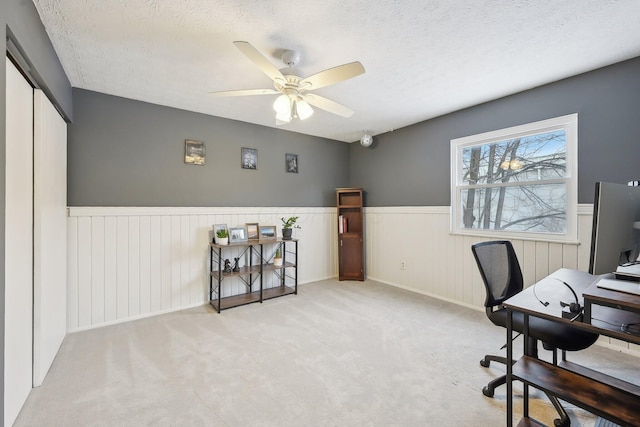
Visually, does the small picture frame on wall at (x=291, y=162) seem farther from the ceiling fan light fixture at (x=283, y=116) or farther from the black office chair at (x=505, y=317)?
the black office chair at (x=505, y=317)

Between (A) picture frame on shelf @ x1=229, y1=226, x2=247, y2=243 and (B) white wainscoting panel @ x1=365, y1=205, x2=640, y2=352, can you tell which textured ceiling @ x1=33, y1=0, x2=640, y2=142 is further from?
(A) picture frame on shelf @ x1=229, y1=226, x2=247, y2=243

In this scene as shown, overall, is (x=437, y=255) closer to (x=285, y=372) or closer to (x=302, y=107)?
(x=285, y=372)

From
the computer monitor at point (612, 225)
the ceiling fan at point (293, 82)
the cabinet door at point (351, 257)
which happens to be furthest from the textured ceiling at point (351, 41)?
the cabinet door at point (351, 257)

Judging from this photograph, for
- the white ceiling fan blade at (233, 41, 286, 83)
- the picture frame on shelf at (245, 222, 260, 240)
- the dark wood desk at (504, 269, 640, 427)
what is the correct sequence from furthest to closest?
1. the picture frame on shelf at (245, 222, 260, 240)
2. the white ceiling fan blade at (233, 41, 286, 83)
3. the dark wood desk at (504, 269, 640, 427)

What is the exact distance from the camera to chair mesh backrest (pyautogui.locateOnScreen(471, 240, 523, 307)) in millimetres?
1985

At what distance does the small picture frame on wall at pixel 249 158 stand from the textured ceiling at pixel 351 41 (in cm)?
101

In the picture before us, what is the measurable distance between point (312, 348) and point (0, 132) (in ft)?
7.70

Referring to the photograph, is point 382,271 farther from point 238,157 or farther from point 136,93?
point 136,93

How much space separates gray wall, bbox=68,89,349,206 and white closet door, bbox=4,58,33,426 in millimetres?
1044

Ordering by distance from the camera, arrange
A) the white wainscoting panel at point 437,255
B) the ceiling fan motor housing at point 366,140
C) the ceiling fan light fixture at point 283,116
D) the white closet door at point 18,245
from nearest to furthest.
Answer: the white closet door at point 18,245 → the ceiling fan light fixture at point 283,116 → the white wainscoting panel at point 437,255 → the ceiling fan motor housing at point 366,140

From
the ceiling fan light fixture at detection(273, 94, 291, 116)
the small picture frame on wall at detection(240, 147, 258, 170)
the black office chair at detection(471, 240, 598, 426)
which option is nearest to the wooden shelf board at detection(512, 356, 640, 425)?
the black office chair at detection(471, 240, 598, 426)

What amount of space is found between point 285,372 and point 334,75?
215cm

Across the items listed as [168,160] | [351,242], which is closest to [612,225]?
[351,242]

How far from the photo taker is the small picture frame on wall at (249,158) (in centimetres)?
381
